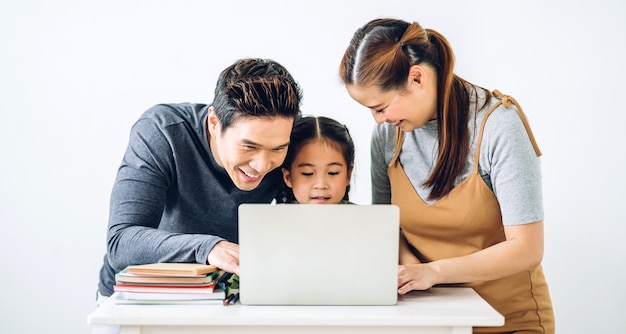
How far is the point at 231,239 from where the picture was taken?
2014 mm

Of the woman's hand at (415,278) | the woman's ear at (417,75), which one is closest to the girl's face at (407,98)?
the woman's ear at (417,75)

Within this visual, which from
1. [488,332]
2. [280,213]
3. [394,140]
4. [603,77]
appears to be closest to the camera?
[280,213]

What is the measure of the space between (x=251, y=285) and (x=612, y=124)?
2018mm

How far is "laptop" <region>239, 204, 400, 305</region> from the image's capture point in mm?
1418

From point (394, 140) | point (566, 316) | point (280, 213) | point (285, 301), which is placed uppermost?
point (394, 140)

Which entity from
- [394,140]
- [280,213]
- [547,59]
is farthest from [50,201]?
[547,59]

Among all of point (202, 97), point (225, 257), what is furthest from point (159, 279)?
point (202, 97)

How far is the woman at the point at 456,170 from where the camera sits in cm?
166

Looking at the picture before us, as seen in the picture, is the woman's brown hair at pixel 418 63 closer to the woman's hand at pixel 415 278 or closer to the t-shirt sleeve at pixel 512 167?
the t-shirt sleeve at pixel 512 167

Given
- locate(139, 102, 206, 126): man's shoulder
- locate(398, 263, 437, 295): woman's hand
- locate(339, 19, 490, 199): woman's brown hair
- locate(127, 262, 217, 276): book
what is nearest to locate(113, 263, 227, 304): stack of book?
locate(127, 262, 217, 276): book

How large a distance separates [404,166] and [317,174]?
0.24m

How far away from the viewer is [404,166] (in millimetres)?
1901

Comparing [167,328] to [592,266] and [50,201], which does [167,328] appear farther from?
[592,266]

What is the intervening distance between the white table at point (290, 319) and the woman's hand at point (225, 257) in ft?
0.28
